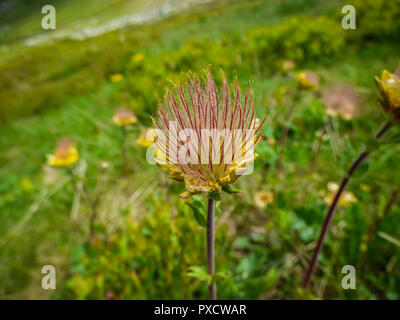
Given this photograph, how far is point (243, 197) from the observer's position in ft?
6.64

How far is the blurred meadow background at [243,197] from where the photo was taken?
1516 millimetres

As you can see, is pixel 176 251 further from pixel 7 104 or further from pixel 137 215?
pixel 7 104

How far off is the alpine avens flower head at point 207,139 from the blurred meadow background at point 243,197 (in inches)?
3.3

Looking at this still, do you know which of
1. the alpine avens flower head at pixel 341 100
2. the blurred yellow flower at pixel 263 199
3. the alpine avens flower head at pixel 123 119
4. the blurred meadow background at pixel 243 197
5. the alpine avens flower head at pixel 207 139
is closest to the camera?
the alpine avens flower head at pixel 207 139

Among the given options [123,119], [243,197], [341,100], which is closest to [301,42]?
[341,100]

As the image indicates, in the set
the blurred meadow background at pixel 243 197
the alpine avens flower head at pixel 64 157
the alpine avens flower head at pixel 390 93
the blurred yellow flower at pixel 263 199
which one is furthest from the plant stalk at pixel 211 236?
the alpine avens flower head at pixel 64 157

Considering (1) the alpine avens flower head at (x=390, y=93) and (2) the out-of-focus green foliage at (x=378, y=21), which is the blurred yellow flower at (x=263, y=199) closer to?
(1) the alpine avens flower head at (x=390, y=93)

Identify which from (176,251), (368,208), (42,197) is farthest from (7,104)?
(368,208)

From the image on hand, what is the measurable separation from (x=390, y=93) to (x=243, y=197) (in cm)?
128

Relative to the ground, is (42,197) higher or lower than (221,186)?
higher

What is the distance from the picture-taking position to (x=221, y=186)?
0.80 metres

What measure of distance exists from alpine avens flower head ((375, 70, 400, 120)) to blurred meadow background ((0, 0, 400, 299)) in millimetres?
204

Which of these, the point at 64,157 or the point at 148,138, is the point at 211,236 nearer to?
the point at 148,138
